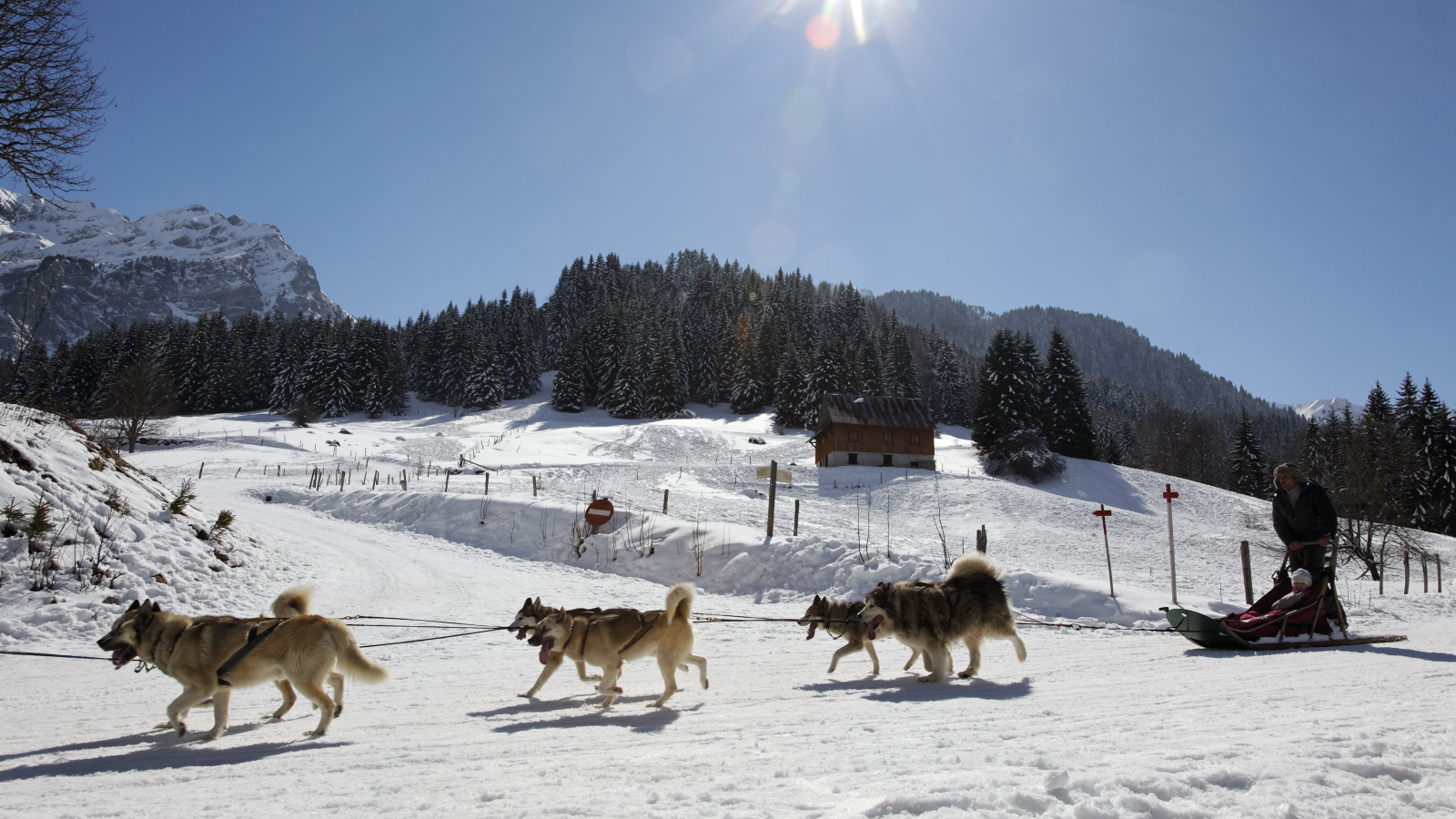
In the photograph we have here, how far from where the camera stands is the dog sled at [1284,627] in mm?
8273

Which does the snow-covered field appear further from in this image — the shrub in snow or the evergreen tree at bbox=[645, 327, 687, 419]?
the evergreen tree at bbox=[645, 327, 687, 419]

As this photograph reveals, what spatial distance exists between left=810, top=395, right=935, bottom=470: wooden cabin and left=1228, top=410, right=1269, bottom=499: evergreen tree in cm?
3462

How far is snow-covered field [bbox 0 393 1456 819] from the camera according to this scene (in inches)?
121

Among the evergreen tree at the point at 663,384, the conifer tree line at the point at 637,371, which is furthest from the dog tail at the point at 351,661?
the evergreen tree at the point at 663,384

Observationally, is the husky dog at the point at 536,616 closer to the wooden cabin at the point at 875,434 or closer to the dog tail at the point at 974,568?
the dog tail at the point at 974,568

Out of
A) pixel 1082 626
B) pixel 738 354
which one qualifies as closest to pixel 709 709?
pixel 1082 626

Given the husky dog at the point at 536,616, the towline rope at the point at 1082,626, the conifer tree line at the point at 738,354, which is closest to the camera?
the husky dog at the point at 536,616

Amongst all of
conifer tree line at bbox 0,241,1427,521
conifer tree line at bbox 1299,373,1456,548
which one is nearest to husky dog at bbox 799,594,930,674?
conifer tree line at bbox 1299,373,1456,548

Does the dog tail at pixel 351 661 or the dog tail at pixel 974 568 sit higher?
the dog tail at pixel 974 568

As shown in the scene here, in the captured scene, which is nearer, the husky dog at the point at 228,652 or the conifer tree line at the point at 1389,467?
the husky dog at the point at 228,652

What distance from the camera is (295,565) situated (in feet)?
48.4

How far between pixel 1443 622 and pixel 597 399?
78867 millimetres

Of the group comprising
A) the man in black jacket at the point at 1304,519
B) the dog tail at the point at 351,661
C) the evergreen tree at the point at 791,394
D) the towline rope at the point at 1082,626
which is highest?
the evergreen tree at the point at 791,394

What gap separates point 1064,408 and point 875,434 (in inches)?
706
